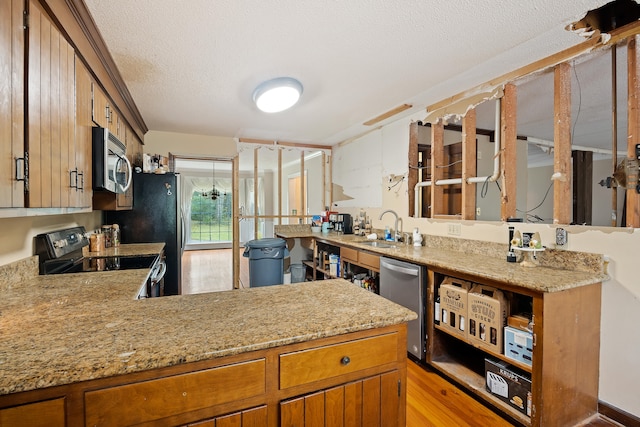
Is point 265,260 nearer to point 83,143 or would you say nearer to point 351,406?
point 83,143

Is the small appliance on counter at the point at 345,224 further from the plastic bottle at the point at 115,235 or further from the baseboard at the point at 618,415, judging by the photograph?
the baseboard at the point at 618,415

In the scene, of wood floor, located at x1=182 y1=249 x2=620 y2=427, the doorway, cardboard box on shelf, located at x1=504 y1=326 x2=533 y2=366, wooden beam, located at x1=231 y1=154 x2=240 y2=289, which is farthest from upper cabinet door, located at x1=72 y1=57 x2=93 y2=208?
the doorway

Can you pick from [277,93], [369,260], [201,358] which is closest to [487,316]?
[369,260]

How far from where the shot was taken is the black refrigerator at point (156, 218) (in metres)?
3.35

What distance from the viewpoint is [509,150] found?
92.3 inches

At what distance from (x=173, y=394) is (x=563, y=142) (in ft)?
8.43

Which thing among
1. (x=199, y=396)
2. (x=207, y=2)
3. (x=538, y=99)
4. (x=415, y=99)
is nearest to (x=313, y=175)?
(x=415, y=99)

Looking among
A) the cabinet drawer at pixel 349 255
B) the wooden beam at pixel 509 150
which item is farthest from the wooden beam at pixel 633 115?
the cabinet drawer at pixel 349 255

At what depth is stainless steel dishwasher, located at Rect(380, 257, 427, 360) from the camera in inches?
90.3

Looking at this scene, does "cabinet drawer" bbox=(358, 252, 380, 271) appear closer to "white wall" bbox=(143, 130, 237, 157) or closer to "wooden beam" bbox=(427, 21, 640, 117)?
"wooden beam" bbox=(427, 21, 640, 117)

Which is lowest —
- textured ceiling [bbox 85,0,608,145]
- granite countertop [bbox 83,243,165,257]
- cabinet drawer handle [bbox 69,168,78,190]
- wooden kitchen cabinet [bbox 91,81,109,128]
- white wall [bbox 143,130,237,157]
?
granite countertop [bbox 83,243,165,257]

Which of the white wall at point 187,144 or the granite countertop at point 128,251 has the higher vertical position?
the white wall at point 187,144

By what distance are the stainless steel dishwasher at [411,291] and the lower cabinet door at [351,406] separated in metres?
1.28

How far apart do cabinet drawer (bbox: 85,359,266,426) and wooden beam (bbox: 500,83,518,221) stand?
2.27 metres
